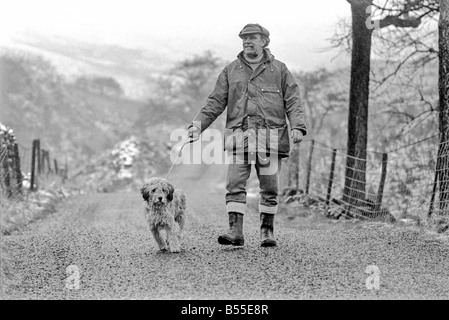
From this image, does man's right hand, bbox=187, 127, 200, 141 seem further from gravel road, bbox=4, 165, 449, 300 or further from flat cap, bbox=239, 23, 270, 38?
gravel road, bbox=4, 165, 449, 300

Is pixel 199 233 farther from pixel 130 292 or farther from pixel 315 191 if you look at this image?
pixel 315 191

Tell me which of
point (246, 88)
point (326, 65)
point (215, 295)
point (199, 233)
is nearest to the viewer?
point (215, 295)

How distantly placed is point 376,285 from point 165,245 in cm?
253

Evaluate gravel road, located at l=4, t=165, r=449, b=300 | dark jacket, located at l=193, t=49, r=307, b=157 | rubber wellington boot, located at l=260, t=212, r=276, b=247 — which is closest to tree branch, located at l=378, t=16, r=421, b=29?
gravel road, located at l=4, t=165, r=449, b=300

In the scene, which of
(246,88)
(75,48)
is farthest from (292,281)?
(75,48)

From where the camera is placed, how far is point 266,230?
755 cm

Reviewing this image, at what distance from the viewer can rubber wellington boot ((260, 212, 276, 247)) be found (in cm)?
745

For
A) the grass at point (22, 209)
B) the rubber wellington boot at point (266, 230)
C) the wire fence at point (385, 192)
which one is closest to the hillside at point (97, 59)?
the grass at point (22, 209)

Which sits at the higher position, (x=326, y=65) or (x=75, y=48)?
(x=75, y=48)

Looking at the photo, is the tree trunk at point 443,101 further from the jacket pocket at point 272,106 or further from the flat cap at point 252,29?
the flat cap at point 252,29

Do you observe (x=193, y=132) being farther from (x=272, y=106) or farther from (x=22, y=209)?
(x=22, y=209)

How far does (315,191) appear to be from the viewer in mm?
15672
